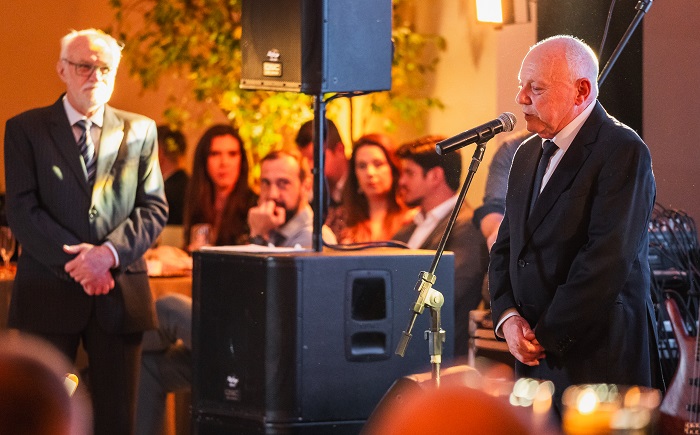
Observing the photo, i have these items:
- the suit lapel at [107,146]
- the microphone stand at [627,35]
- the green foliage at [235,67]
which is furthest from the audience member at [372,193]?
the microphone stand at [627,35]

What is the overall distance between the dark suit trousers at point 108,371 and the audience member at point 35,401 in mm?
2772

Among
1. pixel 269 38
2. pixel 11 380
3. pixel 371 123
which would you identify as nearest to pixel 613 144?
pixel 269 38

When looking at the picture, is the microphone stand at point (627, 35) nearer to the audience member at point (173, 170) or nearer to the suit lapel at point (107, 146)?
the suit lapel at point (107, 146)

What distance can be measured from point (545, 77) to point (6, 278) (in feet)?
8.85

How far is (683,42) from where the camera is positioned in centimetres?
417

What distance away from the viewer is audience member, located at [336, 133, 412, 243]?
17.7 ft

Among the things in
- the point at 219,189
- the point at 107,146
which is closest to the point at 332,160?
the point at 219,189

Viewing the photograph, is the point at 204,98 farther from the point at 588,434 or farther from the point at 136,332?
the point at 588,434

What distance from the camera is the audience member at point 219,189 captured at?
227 inches

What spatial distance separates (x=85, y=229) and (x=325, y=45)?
1.07 m

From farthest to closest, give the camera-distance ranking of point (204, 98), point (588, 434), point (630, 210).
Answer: point (204, 98) < point (630, 210) < point (588, 434)

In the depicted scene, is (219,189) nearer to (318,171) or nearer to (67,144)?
(67,144)

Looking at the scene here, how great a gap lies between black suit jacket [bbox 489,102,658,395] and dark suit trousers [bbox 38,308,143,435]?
1.61 metres

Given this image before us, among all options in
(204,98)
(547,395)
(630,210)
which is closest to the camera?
(547,395)
